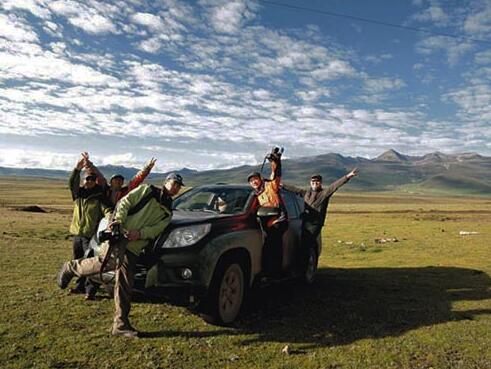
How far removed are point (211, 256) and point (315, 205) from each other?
4326mm

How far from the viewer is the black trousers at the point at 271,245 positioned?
7.71 meters

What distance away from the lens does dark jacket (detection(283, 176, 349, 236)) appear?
9.88 meters

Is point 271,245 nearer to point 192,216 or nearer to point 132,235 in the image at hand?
point 192,216

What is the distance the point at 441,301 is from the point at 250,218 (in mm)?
4512

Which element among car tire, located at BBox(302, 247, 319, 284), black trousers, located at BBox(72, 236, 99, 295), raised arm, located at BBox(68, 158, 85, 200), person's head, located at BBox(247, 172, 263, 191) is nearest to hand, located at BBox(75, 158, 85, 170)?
raised arm, located at BBox(68, 158, 85, 200)

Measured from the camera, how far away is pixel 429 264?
539 inches

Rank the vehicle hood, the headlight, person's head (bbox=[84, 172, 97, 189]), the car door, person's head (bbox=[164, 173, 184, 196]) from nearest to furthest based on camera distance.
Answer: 1. the headlight
2. person's head (bbox=[164, 173, 184, 196])
3. the vehicle hood
4. person's head (bbox=[84, 172, 97, 189])
5. the car door

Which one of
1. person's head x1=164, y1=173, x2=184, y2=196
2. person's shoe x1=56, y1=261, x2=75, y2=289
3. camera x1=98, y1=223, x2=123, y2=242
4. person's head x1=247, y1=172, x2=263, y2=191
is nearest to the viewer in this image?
camera x1=98, y1=223, x2=123, y2=242

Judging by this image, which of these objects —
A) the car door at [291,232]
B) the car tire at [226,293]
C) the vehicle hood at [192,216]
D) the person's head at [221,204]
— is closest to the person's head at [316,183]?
the car door at [291,232]

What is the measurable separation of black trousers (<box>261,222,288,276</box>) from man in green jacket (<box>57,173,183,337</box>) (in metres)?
1.93

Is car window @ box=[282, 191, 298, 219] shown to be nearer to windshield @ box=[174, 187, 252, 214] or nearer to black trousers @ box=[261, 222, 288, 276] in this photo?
windshield @ box=[174, 187, 252, 214]

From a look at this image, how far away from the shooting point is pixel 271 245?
7.76 meters

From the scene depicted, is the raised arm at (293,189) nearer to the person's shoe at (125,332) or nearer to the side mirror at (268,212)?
the side mirror at (268,212)

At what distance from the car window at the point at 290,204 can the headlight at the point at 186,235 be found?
318 centimetres
